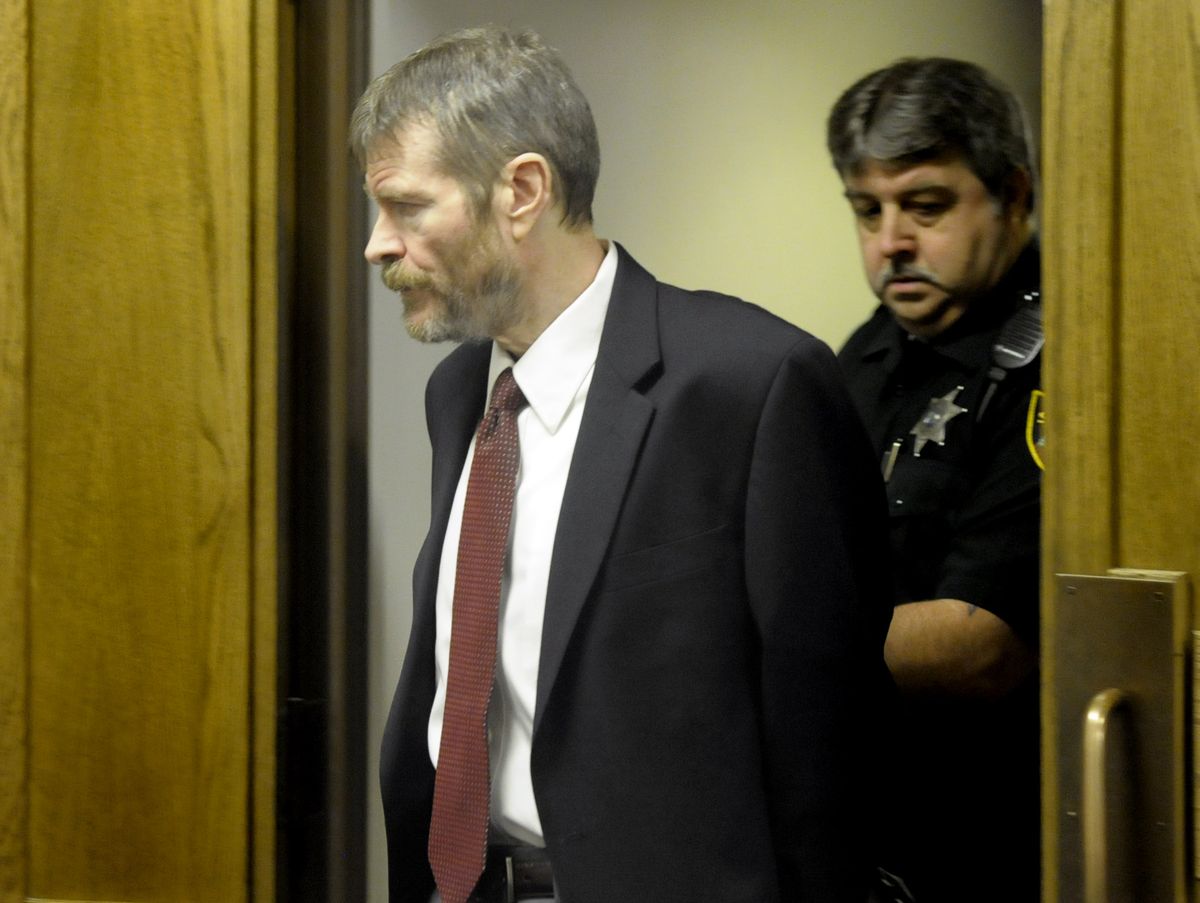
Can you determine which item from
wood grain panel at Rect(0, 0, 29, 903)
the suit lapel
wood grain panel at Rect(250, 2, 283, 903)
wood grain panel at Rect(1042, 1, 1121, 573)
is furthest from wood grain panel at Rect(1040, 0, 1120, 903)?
wood grain panel at Rect(0, 0, 29, 903)

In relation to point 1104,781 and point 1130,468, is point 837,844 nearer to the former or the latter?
point 1104,781

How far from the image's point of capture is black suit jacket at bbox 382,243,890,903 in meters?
1.35

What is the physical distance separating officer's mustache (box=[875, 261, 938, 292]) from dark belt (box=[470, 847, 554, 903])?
2.16 feet

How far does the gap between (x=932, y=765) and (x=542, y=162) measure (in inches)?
27.7

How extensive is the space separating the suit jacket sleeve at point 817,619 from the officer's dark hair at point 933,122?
0.21m

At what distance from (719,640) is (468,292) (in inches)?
16.9

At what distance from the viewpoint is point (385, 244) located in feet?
4.75

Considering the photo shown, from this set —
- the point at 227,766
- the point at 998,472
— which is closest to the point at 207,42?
the point at 227,766

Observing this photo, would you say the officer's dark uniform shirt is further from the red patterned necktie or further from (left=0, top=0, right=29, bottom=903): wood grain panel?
(left=0, top=0, right=29, bottom=903): wood grain panel

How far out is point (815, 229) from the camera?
4.64 feet

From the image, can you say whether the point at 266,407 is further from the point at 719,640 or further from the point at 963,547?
the point at 963,547

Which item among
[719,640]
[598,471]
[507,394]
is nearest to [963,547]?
[719,640]

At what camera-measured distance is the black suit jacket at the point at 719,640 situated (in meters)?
1.35

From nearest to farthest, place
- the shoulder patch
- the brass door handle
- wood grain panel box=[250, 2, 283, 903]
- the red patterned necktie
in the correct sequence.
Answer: the brass door handle
the shoulder patch
the red patterned necktie
wood grain panel box=[250, 2, 283, 903]
